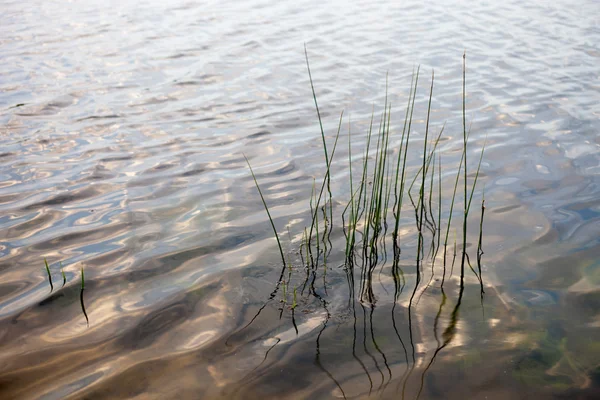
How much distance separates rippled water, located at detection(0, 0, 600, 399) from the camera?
204 cm

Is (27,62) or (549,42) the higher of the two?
(27,62)

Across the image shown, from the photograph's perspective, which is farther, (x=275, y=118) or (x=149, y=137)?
(x=275, y=118)

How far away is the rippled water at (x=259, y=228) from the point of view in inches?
80.1

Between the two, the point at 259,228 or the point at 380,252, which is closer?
the point at 380,252

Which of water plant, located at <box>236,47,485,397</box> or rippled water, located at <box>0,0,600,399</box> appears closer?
rippled water, located at <box>0,0,600,399</box>

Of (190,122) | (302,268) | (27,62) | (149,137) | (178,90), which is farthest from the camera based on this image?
(27,62)

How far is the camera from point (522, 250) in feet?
9.21

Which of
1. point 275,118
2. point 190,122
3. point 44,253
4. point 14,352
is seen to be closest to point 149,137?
point 190,122

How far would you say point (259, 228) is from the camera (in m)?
3.08

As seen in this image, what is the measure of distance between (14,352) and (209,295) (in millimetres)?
758

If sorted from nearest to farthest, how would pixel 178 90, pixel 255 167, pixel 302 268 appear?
pixel 302 268
pixel 255 167
pixel 178 90

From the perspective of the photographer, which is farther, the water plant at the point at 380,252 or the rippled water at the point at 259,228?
the water plant at the point at 380,252

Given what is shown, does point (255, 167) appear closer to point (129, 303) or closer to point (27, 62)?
point (129, 303)

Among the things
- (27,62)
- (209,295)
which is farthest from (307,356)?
(27,62)
